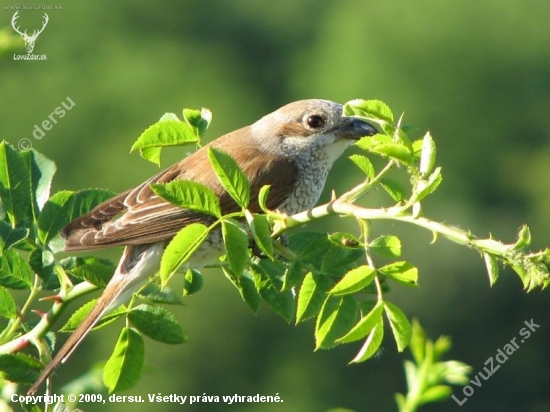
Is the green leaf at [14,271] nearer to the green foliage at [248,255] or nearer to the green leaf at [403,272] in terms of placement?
the green foliage at [248,255]

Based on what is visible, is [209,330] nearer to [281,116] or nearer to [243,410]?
[243,410]

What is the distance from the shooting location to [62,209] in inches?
111

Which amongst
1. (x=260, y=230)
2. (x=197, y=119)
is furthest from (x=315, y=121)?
(x=260, y=230)

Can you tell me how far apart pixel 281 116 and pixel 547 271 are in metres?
2.29

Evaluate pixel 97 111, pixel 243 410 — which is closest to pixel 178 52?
pixel 97 111

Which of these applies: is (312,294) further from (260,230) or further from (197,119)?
(197,119)

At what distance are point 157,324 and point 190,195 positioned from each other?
1.76ft

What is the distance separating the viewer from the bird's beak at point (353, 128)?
3830 mm

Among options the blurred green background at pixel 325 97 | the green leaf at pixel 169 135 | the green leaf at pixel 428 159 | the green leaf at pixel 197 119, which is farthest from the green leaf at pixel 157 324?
the blurred green background at pixel 325 97

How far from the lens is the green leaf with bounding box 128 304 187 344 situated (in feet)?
8.61

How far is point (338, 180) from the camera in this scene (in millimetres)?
25703

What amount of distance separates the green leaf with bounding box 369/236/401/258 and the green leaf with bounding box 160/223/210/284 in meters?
0.38

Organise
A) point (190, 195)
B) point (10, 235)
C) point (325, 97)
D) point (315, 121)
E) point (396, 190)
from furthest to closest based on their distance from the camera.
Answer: point (325, 97) → point (315, 121) → point (10, 235) → point (396, 190) → point (190, 195)

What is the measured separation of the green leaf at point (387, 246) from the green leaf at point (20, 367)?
2.73 feet
